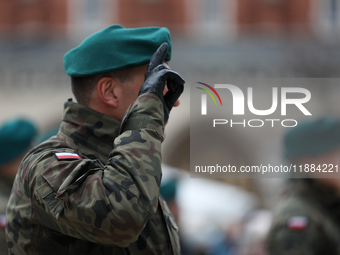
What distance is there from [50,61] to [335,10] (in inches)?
277

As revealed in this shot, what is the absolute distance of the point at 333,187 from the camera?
2746mm

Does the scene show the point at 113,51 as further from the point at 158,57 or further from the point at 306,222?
the point at 306,222

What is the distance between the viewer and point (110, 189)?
4.30 ft

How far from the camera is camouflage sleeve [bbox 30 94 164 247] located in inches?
51.3

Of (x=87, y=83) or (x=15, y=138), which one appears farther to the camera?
(x=15, y=138)

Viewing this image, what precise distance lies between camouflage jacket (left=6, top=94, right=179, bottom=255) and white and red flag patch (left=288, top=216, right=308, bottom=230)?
1.06 m

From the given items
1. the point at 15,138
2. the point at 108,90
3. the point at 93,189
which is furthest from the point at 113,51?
the point at 15,138

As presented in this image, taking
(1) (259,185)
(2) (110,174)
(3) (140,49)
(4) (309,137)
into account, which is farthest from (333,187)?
(1) (259,185)

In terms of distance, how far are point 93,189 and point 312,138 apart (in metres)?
1.87

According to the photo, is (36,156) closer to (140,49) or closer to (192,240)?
(140,49)

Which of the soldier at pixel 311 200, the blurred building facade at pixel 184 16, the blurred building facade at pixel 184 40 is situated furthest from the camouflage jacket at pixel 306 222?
the blurred building facade at pixel 184 16

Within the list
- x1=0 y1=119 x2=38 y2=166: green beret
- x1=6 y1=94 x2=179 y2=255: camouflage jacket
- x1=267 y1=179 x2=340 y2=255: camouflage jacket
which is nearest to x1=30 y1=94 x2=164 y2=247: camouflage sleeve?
x1=6 y1=94 x2=179 y2=255: camouflage jacket

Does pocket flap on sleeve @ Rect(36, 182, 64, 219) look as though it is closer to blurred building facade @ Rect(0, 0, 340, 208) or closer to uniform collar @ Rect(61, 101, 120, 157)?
uniform collar @ Rect(61, 101, 120, 157)

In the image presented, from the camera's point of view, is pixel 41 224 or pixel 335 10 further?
pixel 335 10
